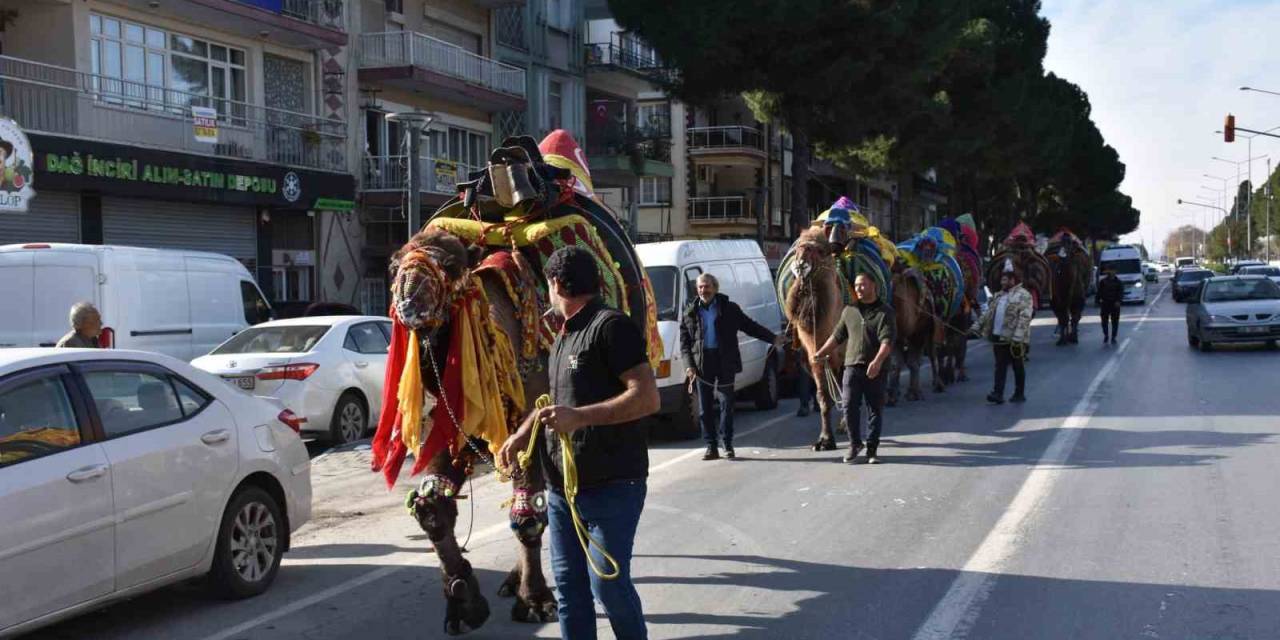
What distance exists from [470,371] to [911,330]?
11762 mm

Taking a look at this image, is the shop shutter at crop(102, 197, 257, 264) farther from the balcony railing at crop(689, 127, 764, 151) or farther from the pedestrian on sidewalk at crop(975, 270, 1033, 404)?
the balcony railing at crop(689, 127, 764, 151)

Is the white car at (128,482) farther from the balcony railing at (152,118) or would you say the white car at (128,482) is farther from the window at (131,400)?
the balcony railing at (152,118)

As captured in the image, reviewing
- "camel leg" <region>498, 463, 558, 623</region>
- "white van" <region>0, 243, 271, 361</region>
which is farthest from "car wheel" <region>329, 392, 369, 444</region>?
"camel leg" <region>498, 463, 558, 623</region>

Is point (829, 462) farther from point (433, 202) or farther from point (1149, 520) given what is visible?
point (433, 202)

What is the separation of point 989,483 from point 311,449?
7899 mm

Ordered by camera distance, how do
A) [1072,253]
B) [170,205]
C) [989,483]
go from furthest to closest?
[1072,253] < [170,205] < [989,483]

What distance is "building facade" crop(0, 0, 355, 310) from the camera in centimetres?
2086

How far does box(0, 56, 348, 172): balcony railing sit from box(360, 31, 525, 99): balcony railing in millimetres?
2024

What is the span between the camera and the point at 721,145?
48.2 m

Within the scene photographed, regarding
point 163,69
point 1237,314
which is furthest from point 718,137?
point 163,69

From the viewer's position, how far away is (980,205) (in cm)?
6519

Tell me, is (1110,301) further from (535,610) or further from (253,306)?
(535,610)

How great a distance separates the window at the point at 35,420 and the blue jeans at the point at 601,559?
2.62m

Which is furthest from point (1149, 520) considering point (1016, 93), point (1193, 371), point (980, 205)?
point (980, 205)
